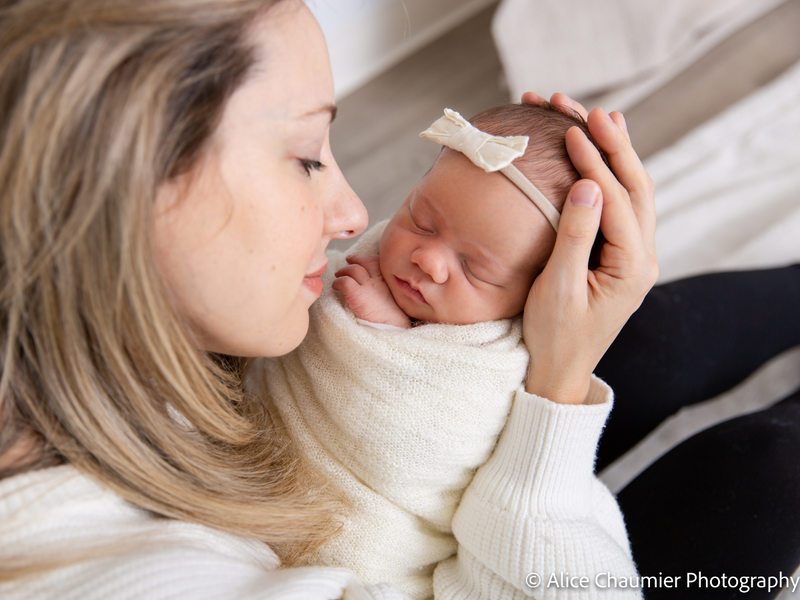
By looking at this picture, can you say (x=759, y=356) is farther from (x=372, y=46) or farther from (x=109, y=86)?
(x=372, y=46)

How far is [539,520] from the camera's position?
78cm

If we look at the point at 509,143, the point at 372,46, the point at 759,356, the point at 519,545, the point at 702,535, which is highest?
the point at 509,143

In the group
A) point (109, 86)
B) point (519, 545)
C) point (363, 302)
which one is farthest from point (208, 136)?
point (519, 545)

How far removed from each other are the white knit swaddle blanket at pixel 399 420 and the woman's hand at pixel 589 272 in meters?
0.05

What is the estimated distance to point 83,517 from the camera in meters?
0.60

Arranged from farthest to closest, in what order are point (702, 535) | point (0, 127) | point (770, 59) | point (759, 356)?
1. point (770, 59)
2. point (759, 356)
3. point (702, 535)
4. point (0, 127)

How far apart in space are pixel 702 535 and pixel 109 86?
3.17ft

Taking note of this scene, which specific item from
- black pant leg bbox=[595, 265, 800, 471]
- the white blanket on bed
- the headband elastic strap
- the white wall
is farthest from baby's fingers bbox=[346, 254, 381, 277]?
the white wall

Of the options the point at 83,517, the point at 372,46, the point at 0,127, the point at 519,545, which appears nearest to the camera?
the point at 0,127

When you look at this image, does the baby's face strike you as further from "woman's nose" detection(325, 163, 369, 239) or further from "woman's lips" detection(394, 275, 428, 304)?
"woman's nose" detection(325, 163, 369, 239)

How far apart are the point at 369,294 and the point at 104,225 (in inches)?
16.7

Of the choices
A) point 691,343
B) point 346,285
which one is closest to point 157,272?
point 346,285

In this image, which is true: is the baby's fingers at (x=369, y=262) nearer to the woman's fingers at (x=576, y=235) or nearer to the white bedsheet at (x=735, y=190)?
the woman's fingers at (x=576, y=235)

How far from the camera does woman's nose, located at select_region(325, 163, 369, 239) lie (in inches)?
29.2
